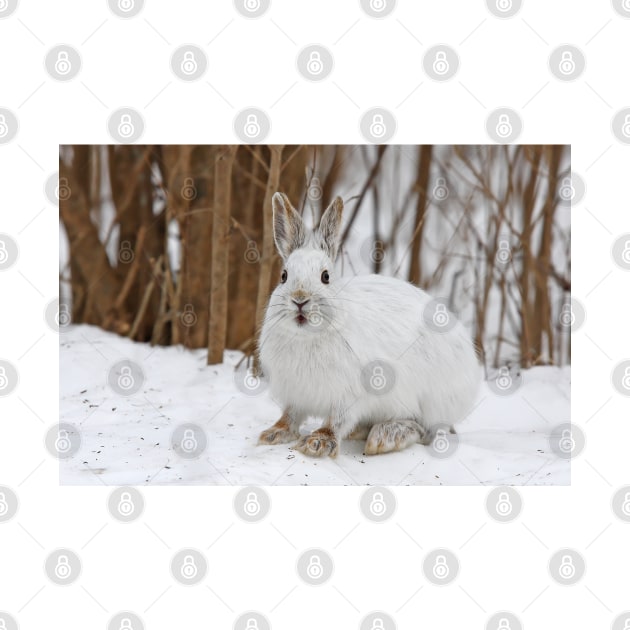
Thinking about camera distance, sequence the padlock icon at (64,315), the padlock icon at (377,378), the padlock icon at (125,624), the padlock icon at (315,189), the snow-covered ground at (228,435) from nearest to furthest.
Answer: the padlock icon at (125,624) → the snow-covered ground at (228,435) → the padlock icon at (377,378) → the padlock icon at (315,189) → the padlock icon at (64,315)

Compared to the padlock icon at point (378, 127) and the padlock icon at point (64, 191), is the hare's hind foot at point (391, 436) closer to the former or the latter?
the padlock icon at point (378, 127)

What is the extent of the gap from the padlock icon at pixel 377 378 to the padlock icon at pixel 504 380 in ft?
6.74

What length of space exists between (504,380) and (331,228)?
2.64 m

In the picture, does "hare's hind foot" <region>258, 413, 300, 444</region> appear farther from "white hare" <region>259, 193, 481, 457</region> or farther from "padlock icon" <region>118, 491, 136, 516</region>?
"padlock icon" <region>118, 491, 136, 516</region>

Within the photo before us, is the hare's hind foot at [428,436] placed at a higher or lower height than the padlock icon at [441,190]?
lower

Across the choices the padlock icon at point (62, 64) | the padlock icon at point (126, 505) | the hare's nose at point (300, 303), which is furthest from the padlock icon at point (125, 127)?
the padlock icon at point (126, 505)

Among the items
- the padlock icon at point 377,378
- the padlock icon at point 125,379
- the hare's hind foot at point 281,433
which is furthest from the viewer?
the padlock icon at point 125,379

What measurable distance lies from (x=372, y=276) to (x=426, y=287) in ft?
9.68

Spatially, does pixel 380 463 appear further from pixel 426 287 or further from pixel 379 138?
pixel 426 287

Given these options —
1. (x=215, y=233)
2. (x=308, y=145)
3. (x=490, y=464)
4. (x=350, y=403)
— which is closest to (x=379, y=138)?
(x=308, y=145)

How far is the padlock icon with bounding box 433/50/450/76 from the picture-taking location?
5.25 m

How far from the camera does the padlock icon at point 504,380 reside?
6.45 m

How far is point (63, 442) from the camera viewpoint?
4867 mm

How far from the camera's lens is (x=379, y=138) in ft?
18.4
